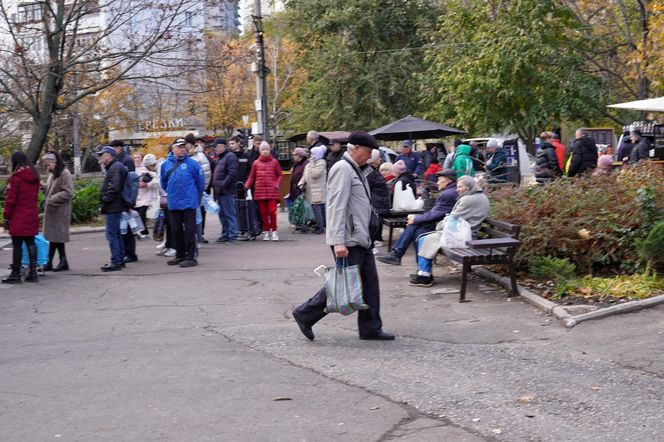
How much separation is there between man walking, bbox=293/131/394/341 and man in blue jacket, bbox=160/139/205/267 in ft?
16.8

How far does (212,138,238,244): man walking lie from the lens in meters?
15.4

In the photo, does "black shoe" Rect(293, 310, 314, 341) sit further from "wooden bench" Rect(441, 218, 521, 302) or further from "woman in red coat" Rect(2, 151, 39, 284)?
"woman in red coat" Rect(2, 151, 39, 284)

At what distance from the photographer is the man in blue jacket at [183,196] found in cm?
1259

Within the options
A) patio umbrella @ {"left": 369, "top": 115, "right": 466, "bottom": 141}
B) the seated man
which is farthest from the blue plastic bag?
patio umbrella @ {"left": 369, "top": 115, "right": 466, "bottom": 141}

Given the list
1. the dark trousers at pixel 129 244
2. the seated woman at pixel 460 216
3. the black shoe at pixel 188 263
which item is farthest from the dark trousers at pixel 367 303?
the dark trousers at pixel 129 244

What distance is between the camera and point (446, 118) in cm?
3159

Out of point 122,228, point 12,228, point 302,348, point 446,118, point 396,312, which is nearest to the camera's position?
point 302,348

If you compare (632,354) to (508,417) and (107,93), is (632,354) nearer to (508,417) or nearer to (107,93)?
(508,417)

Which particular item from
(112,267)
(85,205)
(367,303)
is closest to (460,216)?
(367,303)

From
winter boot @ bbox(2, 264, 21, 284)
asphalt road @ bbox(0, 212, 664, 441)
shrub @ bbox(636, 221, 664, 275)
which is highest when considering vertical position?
shrub @ bbox(636, 221, 664, 275)

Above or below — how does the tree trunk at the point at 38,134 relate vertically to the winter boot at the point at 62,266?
above

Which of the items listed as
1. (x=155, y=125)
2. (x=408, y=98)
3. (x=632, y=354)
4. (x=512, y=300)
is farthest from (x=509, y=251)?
(x=155, y=125)

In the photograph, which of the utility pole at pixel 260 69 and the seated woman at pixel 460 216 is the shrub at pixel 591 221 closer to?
the seated woman at pixel 460 216

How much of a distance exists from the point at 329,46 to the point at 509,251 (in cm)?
2808
